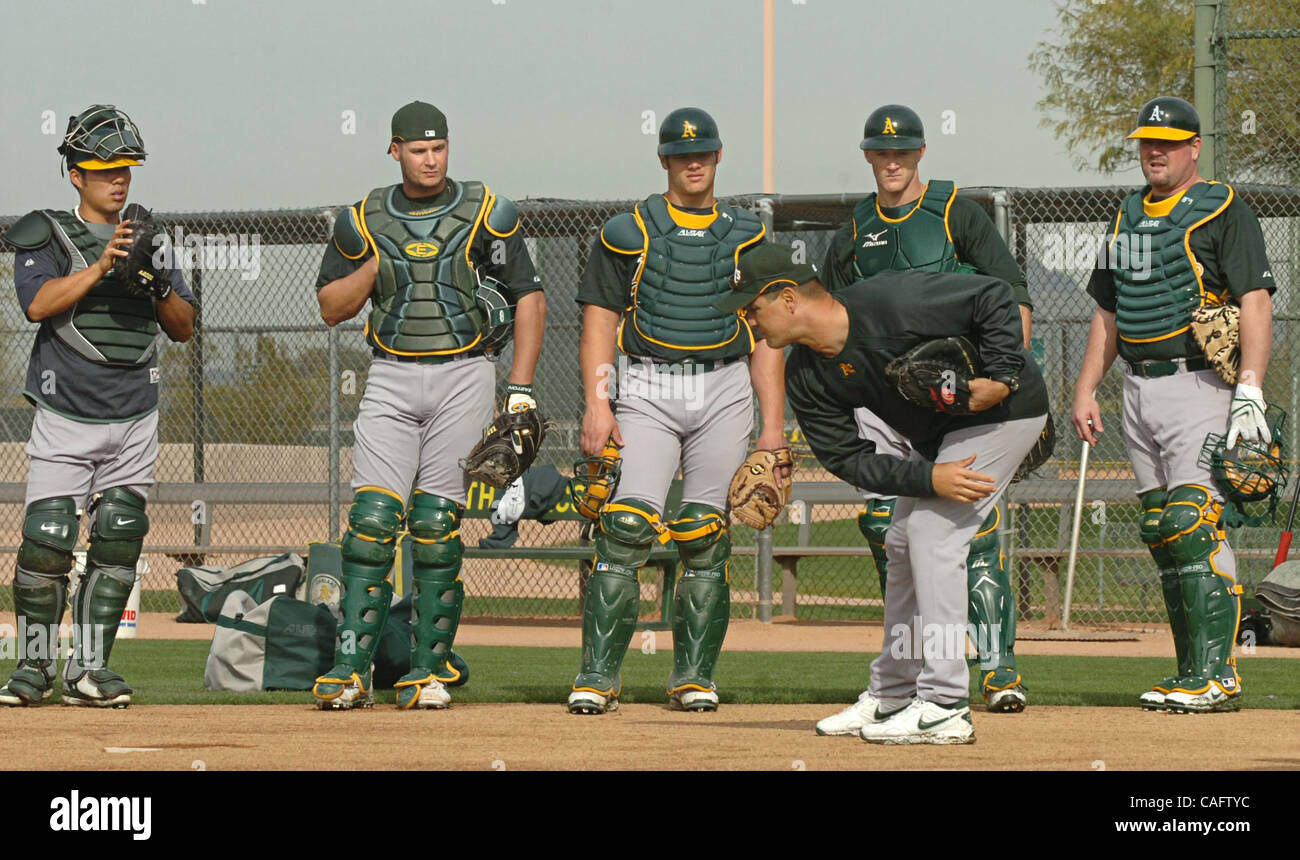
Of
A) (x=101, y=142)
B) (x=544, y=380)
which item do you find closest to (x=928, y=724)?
(x=101, y=142)

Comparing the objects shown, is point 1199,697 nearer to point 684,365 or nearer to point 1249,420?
point 1249,420

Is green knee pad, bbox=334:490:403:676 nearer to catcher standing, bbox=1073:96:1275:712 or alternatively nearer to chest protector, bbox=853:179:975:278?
chest protector, bbox=853:179:975:278

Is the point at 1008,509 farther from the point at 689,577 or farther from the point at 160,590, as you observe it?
the point at 160,590

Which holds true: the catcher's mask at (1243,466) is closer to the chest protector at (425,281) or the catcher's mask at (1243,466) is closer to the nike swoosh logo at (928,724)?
the nike swoosh logo at (928,724)

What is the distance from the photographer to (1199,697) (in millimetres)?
6855

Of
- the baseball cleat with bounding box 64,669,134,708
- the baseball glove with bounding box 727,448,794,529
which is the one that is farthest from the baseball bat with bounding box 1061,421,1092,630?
the baseball cleat with bounding box 64,669,134,708

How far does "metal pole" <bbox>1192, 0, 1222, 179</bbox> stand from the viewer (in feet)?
37.1

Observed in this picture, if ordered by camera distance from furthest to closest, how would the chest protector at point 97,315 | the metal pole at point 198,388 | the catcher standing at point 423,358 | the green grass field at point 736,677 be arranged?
the metal pole at point 198,388, the green grass field at point 736,677, the chest protector at point 97,315, the catcher standing at point 423,358

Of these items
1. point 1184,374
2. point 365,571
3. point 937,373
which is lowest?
point 365,571

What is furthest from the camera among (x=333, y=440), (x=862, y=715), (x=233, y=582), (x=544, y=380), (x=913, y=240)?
(x=544, y=380)

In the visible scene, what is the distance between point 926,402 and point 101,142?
367cm

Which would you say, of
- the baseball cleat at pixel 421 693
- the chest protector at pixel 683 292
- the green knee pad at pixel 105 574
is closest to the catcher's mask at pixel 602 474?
the chest protector at pixel 683 292

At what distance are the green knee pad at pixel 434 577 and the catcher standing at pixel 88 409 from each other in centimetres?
118

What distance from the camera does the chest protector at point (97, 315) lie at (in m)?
7.13
